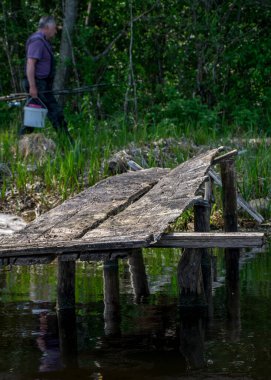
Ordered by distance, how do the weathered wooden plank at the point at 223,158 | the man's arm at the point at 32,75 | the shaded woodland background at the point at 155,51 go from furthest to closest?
the shaded woodland background at the point at 155,51
the man's arm at the point at 32,75
the weathered wooden plank at the point at 223,158

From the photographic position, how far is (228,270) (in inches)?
369

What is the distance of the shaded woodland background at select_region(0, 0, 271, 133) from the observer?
19.3 m

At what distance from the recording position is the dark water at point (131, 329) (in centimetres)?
626

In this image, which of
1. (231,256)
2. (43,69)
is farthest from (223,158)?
(43,69)

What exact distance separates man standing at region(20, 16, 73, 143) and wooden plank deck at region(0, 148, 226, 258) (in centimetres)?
455

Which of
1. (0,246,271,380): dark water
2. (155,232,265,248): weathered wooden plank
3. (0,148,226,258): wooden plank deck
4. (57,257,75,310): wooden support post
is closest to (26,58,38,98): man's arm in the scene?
(0,148,226,258): wooden plank deck

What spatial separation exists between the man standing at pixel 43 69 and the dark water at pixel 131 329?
490 centimetres

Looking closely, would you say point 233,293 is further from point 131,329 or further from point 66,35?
point 66,35

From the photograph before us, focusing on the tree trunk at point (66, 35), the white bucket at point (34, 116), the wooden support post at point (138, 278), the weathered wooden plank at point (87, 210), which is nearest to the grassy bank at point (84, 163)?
the white bucket at point (34, 116)

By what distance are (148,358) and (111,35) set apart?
1455 centimetres

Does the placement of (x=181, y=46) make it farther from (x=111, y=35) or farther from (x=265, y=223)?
(x=265, y=223)

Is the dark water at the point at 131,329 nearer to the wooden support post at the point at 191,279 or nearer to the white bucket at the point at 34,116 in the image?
the wooden support post at the point at 191,279

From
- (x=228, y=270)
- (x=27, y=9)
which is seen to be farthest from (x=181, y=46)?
(x=228, y=270)

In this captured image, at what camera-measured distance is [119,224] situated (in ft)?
22.9
